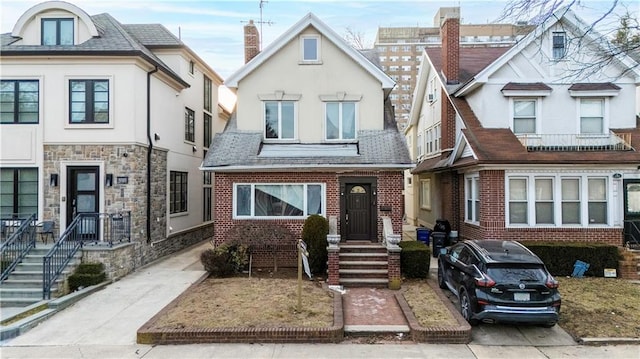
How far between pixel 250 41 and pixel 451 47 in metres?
8.84

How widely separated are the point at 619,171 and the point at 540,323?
8.71 m

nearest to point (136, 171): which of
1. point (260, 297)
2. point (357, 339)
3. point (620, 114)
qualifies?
point (260, 297)

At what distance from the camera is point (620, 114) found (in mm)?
14133

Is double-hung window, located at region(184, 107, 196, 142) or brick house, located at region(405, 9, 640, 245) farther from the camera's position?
double-hung window, located at region(184, 107, 196, 142)

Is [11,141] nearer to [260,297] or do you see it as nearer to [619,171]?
[260,297]

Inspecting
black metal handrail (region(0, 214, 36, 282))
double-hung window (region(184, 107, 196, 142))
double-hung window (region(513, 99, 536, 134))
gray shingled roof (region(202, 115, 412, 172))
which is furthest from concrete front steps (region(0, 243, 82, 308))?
double-hung window (region(513, 99, 536, 134))

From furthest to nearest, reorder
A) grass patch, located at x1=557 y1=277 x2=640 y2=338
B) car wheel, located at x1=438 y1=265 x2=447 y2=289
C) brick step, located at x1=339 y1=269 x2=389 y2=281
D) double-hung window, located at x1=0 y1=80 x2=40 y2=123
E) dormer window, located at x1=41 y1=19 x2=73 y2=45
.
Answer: dormer window, located at x1=41 y1=19 x2=73 y2=45, double-hung window, located at x1=0 y1=80 x2=40 y2=123, brick step, located at x1=339 y1=269 x2=389 y2=281, car wheel, located at x1=438 y1=265 x2=447 y2=289, grass patch, located at x1=557 y1=277 x2=640 y2=338

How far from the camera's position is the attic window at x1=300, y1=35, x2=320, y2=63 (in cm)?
1455

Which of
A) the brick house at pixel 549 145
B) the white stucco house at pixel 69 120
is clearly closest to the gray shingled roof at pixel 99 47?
the white stucco house at pixel 69 120

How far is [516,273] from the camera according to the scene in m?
7.92

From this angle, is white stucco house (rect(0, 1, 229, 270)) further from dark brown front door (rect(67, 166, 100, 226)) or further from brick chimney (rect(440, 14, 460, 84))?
brick chimney (rect(440, 14, 460, 84))

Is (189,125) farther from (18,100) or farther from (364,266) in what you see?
(364,266)

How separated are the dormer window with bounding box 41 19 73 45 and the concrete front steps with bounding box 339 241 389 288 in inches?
461

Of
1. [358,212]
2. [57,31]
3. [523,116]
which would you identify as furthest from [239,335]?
[523,116]
